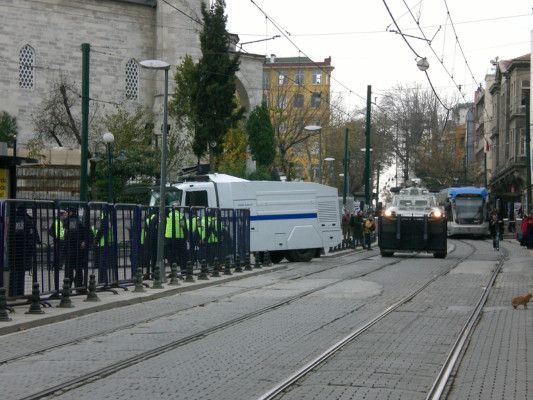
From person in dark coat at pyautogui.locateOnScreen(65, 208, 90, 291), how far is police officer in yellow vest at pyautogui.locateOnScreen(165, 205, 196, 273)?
19.3 feet

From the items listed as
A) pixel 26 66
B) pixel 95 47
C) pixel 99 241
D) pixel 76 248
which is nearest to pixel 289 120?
pixel 95 47

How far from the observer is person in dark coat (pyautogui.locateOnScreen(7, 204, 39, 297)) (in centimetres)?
1622

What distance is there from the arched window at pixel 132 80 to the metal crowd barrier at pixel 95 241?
41814 millimetres

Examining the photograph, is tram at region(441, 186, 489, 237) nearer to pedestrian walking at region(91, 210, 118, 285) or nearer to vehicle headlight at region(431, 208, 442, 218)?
vehicle headlight at region(431, 208, 442, 218)

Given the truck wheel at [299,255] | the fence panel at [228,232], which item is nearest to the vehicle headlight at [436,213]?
the truck wheel at [299,255]

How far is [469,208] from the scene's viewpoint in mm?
63719

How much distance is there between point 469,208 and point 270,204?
33495mm

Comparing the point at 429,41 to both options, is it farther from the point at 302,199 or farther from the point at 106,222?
the point at 106,222

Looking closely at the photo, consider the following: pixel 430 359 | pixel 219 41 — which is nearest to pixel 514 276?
pixel 430 359

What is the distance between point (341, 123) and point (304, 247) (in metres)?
49.7

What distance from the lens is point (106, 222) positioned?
20.3 meters

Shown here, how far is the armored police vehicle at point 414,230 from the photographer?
1419 inches

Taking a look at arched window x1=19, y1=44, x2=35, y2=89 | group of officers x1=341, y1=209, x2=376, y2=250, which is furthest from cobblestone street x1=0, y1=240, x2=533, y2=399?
arched window x1=19, y1=44, x2=35, y2=89

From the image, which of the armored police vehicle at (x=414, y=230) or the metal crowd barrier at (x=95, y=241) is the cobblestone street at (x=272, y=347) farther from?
the armored police vehicle at (x=414, y=230)
